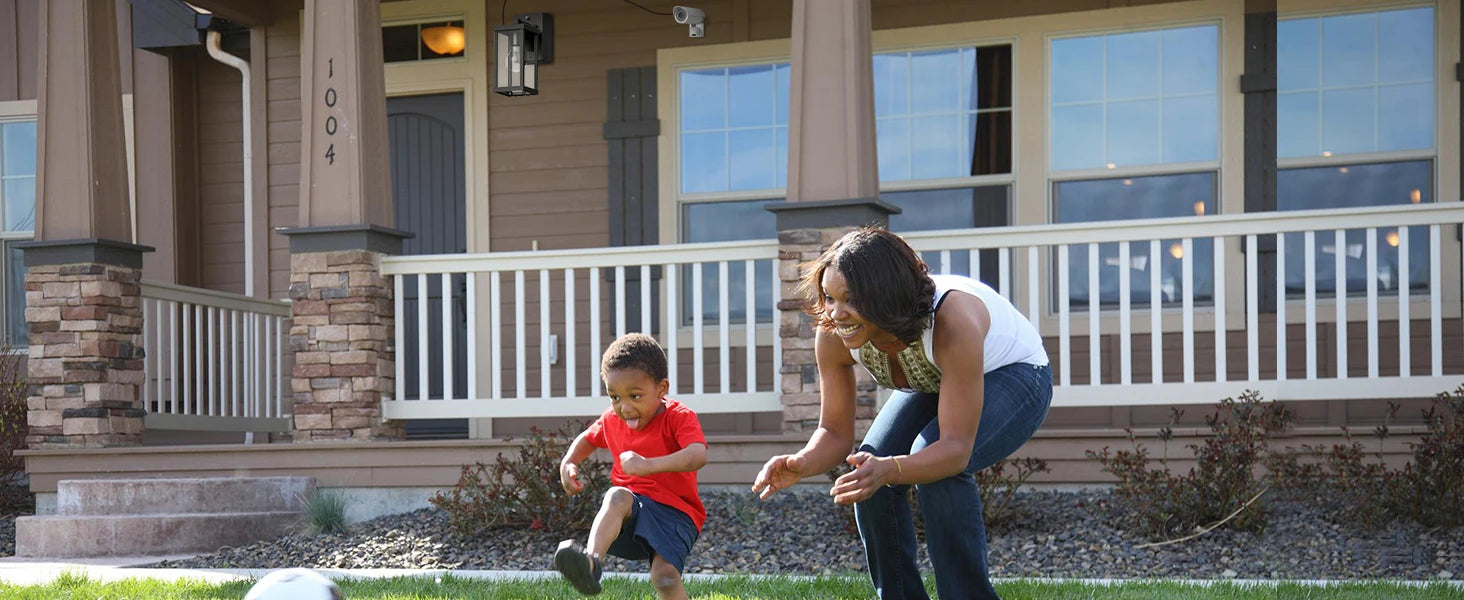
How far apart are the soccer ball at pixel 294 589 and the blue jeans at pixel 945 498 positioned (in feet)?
4.06

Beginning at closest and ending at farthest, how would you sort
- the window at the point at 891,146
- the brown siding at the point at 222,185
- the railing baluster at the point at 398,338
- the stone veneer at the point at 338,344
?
the stone veneer at the point at 338,344
the railing baluster at the point at 398,338
the window at the point at 891,146
the brown siding at the point at 222,185

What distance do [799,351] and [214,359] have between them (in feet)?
12.6

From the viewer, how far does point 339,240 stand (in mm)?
7398

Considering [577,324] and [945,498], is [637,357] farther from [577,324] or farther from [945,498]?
[577,324]

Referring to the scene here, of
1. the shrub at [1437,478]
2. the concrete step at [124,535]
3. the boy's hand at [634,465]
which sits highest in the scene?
the boy's hand at [634,465]

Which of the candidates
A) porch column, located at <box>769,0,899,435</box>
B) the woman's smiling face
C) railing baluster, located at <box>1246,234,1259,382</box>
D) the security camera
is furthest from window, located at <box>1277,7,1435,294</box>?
the woman's smiling face

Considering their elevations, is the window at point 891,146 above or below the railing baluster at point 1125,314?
above

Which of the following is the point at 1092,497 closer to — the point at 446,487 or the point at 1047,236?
the point at 1047,236

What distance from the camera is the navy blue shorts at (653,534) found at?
371 cm

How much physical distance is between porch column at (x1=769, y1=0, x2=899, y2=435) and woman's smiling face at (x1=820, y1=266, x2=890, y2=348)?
12.1 ft

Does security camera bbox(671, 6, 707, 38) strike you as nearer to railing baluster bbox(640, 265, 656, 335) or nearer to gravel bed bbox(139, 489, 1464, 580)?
railing baluster bbox(640, 265, 656, 335)

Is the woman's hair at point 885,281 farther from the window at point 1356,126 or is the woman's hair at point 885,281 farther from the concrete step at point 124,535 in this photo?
the window at point 1356,126

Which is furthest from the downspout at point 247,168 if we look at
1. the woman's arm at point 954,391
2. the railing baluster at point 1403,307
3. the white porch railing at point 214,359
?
the woman's arm at point 954,391

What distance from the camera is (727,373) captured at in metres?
7.20
